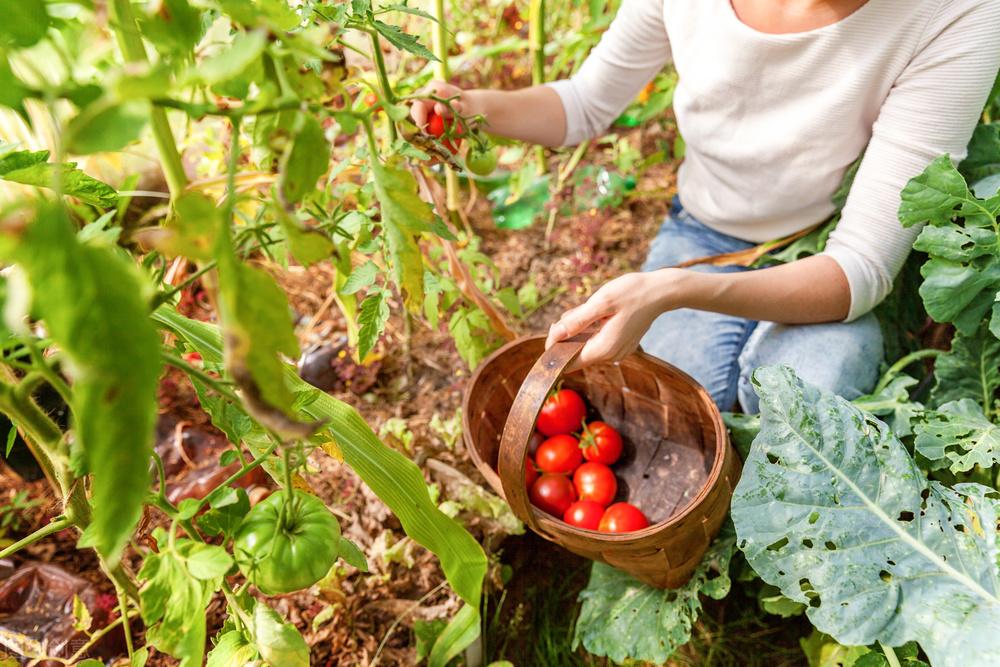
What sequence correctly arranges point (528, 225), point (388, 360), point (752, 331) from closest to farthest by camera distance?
point (752, 331) → point (388, 360) → point (528, 225)

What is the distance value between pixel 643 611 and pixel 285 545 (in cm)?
78

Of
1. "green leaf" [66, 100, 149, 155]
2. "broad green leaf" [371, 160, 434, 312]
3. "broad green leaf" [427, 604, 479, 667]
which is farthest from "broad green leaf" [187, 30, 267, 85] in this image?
"broad green leaf" [427, 604, 479, 667]

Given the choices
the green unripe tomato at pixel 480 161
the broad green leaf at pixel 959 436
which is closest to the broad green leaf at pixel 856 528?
the broad green leaf at pixel 959 436

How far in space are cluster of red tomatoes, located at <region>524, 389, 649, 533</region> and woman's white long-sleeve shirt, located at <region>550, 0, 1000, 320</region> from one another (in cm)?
51

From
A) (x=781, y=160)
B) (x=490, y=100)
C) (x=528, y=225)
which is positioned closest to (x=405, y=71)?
(x=528, y=225)

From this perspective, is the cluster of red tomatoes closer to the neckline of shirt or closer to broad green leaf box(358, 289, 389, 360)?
broad green leaf box(358, 289, 389, 360)

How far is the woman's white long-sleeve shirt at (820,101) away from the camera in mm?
1087

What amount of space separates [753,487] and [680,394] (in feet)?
0.99

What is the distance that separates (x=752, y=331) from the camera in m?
1.47

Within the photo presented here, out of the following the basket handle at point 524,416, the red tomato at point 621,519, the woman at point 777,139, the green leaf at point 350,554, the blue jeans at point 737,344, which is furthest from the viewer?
the blue jeans at point 737,344

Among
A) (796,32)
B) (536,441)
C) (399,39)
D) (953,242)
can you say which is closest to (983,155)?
(953,242)

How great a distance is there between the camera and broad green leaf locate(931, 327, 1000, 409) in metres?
1.21

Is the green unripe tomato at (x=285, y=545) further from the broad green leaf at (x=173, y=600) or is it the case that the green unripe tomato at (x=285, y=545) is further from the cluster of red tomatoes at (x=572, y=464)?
the cluster of red tomatoes at (x=572, y=464)

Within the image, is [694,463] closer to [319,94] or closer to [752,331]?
[752,331]
